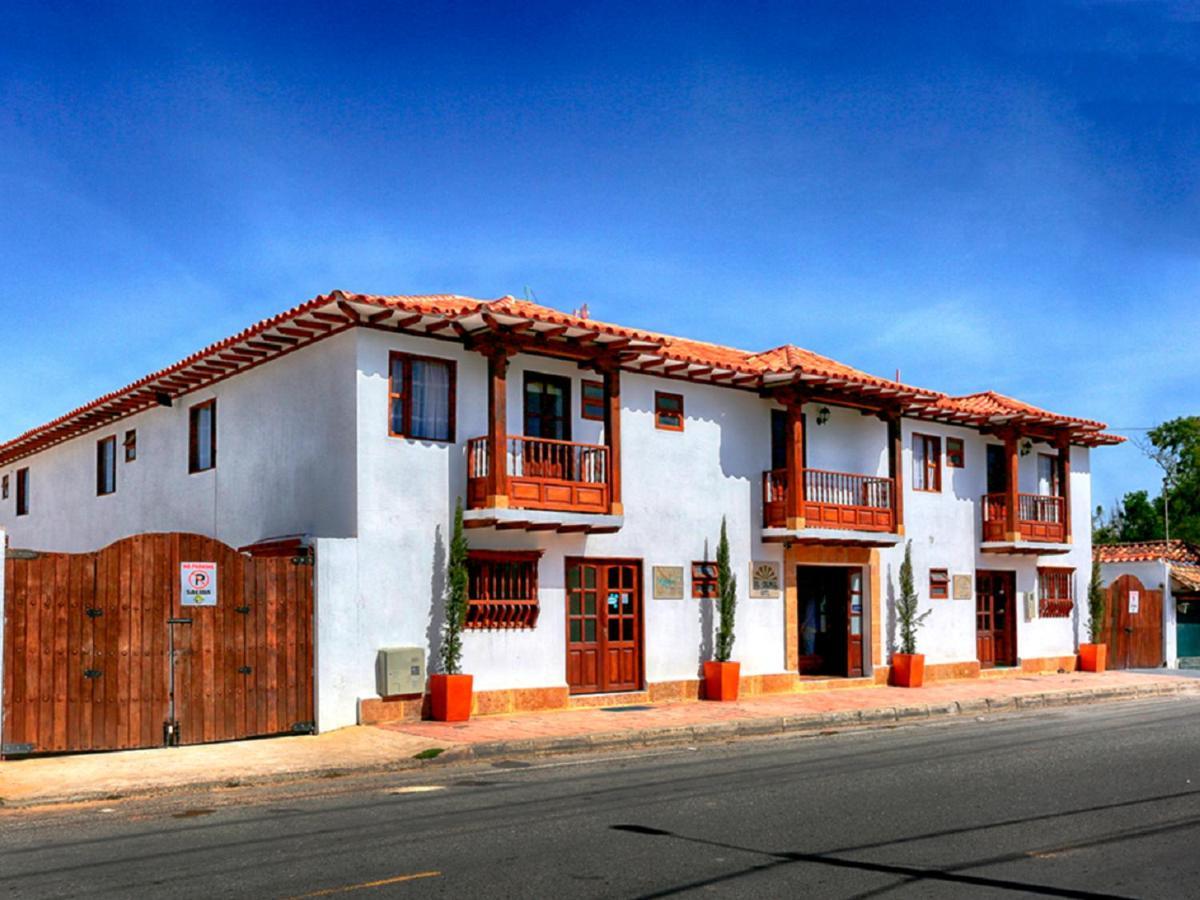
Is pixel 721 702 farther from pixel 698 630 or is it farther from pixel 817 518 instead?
pixel 817 518

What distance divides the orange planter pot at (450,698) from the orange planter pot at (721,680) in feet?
17.6

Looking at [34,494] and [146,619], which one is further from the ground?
[34,494]

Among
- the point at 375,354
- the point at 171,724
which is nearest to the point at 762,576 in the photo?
the point at 375,354

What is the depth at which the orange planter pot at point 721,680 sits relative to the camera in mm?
21484

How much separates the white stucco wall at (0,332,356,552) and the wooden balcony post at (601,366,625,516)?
13.5ft

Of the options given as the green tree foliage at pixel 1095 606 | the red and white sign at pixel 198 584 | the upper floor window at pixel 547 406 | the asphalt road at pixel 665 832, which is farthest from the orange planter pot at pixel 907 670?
the red and white sign at pixel 198 584

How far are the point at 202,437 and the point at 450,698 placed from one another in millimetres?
7558

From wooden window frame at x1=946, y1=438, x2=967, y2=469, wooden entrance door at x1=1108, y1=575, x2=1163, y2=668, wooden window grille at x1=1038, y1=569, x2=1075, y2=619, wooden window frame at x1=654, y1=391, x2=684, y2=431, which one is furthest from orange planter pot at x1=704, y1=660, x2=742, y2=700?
wooden entrance door at x1=1108, y1=575, x2=1163, y2=668

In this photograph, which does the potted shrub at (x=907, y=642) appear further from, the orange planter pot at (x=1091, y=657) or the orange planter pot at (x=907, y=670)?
the orange planter pot at (x=1091, y=657)

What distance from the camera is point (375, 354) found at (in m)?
17.7

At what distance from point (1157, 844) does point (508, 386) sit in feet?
40.6

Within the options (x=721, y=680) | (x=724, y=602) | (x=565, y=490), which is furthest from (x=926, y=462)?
(x=565, y=490)

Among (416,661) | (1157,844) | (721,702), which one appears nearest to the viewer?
(1157,844)

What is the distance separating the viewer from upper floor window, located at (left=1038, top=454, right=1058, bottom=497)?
99.2 ft
